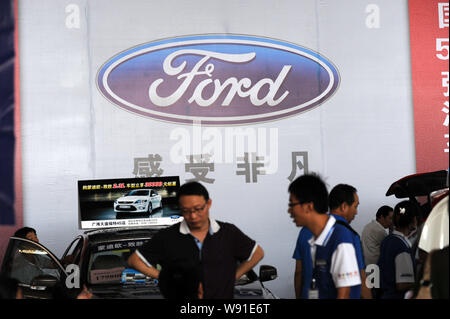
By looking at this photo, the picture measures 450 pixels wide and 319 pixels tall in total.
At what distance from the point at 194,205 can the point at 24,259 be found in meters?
2.30

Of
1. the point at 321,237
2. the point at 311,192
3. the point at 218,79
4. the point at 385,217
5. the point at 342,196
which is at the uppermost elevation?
the point at 218,79

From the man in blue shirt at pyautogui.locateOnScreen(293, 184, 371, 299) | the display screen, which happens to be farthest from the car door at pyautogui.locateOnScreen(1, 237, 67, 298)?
the man in blue shirt at pyautogui.locateOnScreen(293, 184, 371, 299)

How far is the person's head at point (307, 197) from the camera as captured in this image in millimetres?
3404

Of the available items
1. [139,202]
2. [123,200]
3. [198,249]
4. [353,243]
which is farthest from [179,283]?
[123,200]

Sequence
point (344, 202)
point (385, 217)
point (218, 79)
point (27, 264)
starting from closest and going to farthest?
1. point (344, 202)
2. point (27, 264)
3. point (385, 217)
4. point (218, 79)

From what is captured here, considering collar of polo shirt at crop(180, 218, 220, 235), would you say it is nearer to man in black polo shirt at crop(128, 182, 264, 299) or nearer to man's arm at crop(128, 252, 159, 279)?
man in black polo shirt at crop(128, 182, 264, 299)

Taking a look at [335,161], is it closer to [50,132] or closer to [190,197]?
[50,132]

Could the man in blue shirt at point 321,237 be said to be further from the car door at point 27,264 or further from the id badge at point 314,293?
the car door at point 27,264

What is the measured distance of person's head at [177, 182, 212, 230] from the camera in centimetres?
358

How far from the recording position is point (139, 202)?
648 centimetres

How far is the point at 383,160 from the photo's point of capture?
28.4 feet

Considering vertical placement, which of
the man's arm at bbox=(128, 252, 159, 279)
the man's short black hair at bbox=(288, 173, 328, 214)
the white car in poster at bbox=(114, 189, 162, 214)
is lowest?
the man's arm at bbox=(128, 252, 159, 279)

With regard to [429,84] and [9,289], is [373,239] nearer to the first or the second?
[429,84]

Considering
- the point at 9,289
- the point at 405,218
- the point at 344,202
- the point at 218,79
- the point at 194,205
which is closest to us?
the point at 9,289
